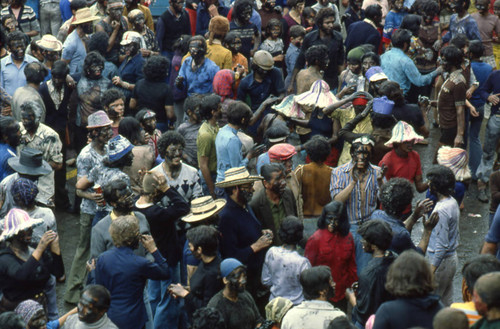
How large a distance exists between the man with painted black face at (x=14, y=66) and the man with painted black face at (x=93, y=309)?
19.9ft

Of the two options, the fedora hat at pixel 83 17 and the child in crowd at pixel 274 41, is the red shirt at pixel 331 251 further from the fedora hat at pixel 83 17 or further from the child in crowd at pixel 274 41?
the fedora hat at pixel 83 17

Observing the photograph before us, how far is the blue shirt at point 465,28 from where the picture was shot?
1364 cm

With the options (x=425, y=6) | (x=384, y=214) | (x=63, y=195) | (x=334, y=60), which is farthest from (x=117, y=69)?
(x=384, y=214)

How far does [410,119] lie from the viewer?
968 centimetres

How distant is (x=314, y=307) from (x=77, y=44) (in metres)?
7.54

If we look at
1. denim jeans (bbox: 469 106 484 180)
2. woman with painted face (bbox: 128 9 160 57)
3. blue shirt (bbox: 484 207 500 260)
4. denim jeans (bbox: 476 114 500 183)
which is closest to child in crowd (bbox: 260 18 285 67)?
woman with painted face (bbox: 128 9 160 57)

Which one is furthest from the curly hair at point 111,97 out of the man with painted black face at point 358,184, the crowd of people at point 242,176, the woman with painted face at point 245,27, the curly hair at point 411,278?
the curly hair at point 411,278

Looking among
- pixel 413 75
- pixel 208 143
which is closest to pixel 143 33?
pixel 413 75

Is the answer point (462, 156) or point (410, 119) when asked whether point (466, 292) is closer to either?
point (462, 156)

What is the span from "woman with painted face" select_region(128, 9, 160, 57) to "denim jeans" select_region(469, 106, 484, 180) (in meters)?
4.94

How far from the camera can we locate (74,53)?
12398 millimetres

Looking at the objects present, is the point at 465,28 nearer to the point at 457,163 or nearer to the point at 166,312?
the point at 457,163

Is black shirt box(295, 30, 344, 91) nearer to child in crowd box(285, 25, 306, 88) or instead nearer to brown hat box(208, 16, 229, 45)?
child in crowd box(285, 25, 306, 88)

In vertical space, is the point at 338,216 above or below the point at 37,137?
above
